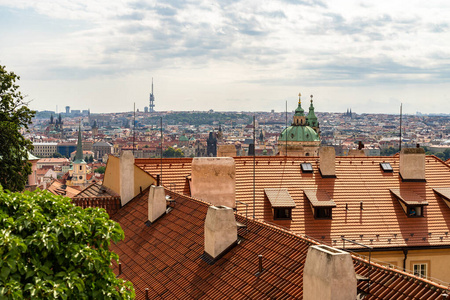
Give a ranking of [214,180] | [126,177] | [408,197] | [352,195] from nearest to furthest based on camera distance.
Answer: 1. [214,180]
2. [126,177]
3. [408,197]
4. [352,195]

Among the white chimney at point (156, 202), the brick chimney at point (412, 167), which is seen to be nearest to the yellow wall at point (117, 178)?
the white chimney at point (156, 202)

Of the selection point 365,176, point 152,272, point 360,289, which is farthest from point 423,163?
point 360,289

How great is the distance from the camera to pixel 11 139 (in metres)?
29.8

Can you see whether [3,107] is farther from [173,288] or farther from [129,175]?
[173,288]

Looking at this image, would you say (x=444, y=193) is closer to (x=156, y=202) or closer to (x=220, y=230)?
(x=156, y=202)

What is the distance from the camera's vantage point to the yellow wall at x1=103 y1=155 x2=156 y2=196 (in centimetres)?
2547

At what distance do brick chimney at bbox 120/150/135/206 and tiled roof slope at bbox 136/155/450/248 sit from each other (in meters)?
1.43

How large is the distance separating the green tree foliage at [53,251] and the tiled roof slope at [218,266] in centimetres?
294

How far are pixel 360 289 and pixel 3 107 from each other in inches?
954

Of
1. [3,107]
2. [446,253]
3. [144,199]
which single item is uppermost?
[3,107]

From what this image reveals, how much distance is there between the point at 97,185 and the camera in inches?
1200

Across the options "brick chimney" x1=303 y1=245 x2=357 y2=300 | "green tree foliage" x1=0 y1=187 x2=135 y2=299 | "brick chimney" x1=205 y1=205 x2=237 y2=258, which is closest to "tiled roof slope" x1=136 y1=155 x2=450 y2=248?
"brick chimney" x1=205 y1=205 x2=237 y2=258

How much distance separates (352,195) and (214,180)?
621 centimetres

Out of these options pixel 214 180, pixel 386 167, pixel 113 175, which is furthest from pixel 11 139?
pixel 386 167
